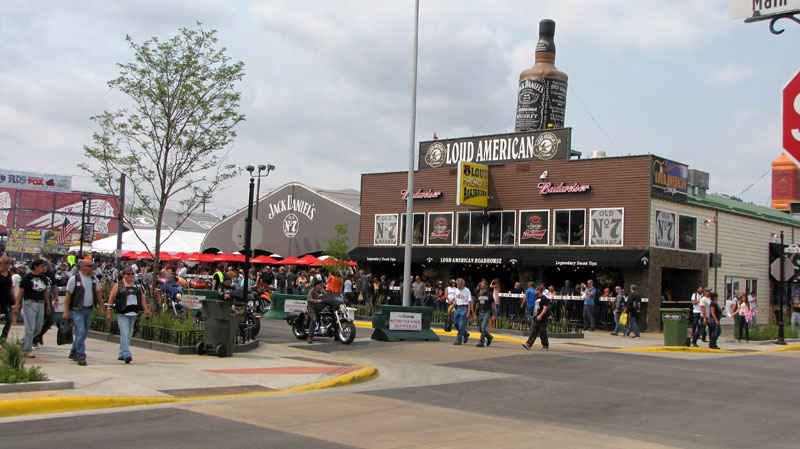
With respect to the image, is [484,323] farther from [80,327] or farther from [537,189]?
[537,189]

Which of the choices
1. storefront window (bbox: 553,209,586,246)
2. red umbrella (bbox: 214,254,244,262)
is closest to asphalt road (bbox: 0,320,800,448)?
storefront window (bbox: 553,209,586,246)

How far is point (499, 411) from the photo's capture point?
10.4 meters

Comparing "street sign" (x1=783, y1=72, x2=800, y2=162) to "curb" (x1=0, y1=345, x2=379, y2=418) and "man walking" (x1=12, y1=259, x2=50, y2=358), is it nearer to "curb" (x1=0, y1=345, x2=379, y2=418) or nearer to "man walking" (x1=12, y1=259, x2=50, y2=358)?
"curb" (x1=0, y1=345, x2=379, y2=418)

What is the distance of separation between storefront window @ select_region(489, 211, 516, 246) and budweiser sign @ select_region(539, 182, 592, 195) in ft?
5.92

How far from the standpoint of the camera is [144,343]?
15.4 meters

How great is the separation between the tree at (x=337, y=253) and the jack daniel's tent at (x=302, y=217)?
126cm

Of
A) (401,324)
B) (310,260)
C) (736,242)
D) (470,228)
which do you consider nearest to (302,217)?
(310,260)

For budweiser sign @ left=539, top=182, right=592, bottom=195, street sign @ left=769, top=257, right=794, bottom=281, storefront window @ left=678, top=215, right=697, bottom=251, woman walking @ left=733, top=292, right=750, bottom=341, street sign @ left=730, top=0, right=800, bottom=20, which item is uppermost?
budweiser sign @ left=539, top=182, right=592, bottom=195

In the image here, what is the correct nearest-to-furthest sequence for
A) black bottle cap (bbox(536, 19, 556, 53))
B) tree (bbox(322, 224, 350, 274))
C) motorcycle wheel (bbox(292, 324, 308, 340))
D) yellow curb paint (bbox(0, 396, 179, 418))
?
yellow curb paint (bbox(0, 396, 179, 418)), motorcycle wheel (bbox(292, 324, 308, 340)), tree (bbox(322, 224, 350, 274)), black bottle cap (bbox(536, 19, 556, 53))

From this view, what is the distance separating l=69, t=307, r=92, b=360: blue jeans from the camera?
1184cm

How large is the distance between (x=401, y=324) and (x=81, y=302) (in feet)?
32.4

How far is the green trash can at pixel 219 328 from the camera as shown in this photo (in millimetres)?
14500

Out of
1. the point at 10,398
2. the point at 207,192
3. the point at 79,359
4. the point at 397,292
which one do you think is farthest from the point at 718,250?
the point at 10,398

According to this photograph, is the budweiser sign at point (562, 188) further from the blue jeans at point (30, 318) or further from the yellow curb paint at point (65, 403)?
the yellow curb paint at point (65, 403)
